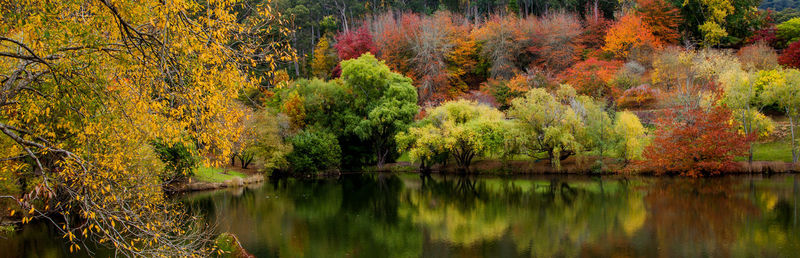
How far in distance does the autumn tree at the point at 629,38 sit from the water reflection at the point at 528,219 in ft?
68.5

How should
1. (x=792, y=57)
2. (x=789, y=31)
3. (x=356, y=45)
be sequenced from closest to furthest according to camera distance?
(x=792, y=57)
(x=789, y=31)
(x=356, y=45)

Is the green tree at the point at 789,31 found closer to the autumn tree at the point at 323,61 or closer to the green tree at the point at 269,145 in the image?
the green tree at the point at 269,145

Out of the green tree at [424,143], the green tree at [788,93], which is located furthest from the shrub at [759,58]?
the green tree at [424,143]

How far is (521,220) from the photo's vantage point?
2200cm

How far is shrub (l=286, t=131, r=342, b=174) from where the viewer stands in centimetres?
4591

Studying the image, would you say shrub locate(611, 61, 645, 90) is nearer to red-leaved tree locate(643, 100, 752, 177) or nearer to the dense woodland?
the dense woodland

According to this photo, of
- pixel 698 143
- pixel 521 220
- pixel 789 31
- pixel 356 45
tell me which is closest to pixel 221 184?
pixel 521 220

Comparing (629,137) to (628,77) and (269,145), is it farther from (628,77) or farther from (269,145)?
(269,145)

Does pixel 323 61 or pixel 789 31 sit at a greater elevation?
pixel 323 61

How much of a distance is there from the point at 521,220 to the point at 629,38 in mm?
35943

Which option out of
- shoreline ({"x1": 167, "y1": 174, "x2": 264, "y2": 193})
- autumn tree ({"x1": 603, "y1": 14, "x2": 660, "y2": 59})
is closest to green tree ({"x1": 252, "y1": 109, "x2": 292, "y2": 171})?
shoreline ({"x1": 167, "y1": 174, "x2": 264, "y2": 193})

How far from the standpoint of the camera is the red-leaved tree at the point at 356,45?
65250 mm

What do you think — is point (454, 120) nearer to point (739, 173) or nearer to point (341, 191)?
point (341, 191)

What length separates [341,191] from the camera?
35.0 metres
